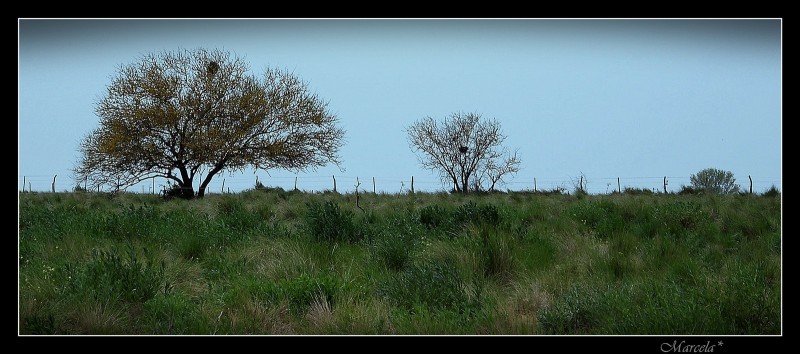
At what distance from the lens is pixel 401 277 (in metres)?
6.47

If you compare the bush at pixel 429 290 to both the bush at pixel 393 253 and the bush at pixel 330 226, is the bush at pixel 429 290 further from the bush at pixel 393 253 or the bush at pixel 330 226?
the bush at pixel 330 226

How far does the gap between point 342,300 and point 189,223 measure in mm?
5735

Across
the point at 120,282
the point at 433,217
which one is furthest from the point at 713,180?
the point at 120,282

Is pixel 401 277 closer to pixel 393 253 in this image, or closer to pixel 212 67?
pixel 393 253

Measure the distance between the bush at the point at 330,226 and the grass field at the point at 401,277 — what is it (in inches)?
1.4

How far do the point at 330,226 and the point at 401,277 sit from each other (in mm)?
2998

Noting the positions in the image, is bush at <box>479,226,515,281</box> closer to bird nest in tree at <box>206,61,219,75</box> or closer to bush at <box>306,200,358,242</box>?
bush at <box>306,200,358,242</box>

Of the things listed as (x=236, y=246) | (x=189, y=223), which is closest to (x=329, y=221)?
(x=236, y=246)

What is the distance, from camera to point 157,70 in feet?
96.1

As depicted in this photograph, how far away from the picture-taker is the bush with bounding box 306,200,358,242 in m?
9.03

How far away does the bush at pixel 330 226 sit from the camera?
9031 mm

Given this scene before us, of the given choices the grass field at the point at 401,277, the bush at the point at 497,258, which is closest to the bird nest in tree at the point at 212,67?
the grass field at the point at 401,277

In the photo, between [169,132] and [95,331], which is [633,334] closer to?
[95,331]

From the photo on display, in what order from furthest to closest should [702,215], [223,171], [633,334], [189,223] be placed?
[223,171] < [702,215] < [189,223] < [633,334]
